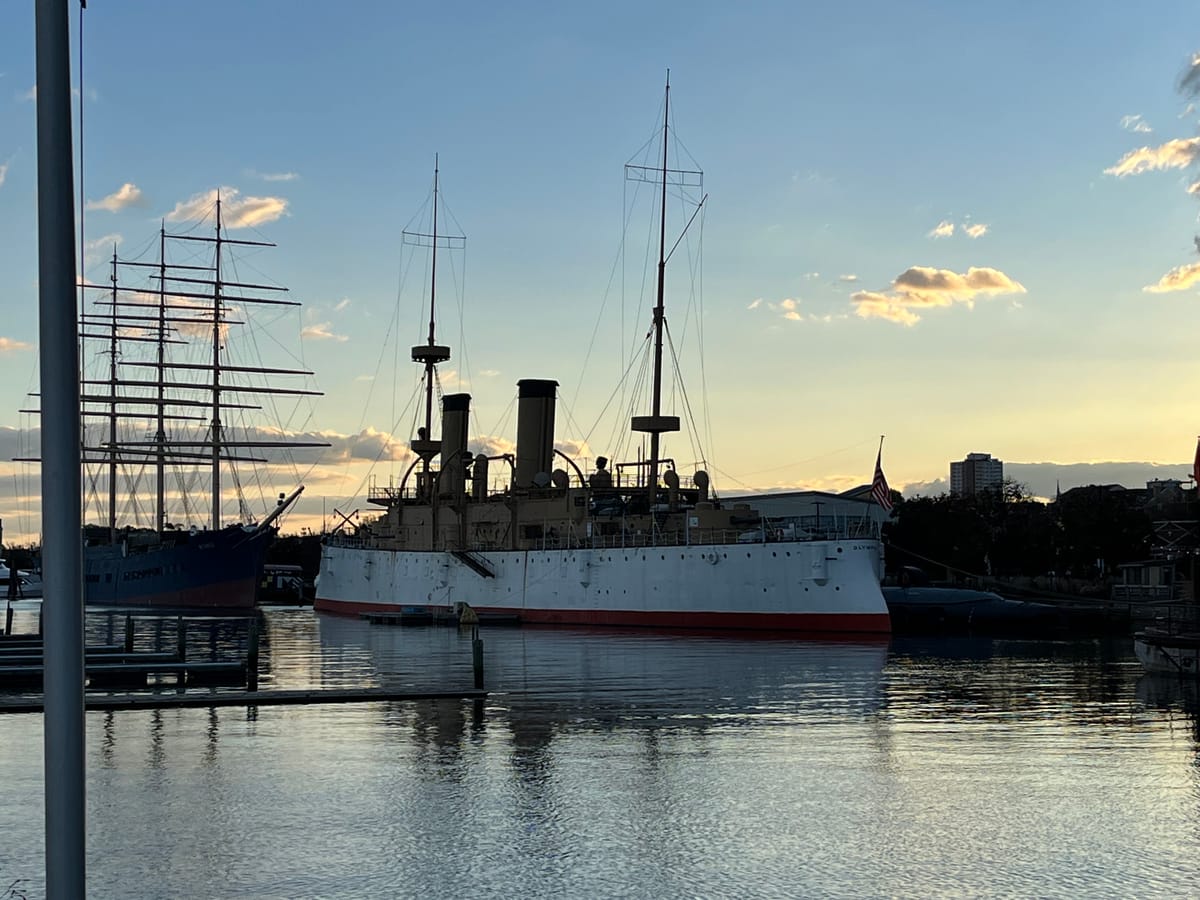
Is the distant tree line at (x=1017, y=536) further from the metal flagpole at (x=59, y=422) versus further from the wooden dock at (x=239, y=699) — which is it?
the metal flagpole at (x=59, y=422)

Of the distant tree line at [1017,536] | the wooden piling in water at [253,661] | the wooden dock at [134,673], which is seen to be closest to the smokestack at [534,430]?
the distant tree line at [1017,536]

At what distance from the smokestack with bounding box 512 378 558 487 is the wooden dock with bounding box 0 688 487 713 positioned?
47620 millimetres

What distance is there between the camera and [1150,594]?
73.9 meters

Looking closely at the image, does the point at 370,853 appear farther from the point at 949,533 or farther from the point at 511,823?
the point at 949,533

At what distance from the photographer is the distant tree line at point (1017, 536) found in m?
107

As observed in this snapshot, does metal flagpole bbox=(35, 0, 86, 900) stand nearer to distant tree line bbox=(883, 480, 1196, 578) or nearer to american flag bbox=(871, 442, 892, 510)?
american flag bbox=(871, 442, 892, 510)

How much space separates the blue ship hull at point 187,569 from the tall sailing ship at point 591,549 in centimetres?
908

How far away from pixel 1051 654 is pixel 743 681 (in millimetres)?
18636

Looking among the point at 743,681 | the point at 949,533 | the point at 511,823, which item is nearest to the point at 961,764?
the point at 511,823

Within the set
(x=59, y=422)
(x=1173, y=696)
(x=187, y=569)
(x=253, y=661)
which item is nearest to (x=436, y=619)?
(x=187, y=569)

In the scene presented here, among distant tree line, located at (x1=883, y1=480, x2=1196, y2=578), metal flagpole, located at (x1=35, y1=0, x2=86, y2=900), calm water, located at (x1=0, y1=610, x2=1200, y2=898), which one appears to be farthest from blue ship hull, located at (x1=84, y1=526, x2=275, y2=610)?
metal flagpole, located at (x1=35, y1=0, x2=86, y2=900)

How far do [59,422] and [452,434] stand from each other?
77827 mm

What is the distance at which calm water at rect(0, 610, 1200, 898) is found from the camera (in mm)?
11477

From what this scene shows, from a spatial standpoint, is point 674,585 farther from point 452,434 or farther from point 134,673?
point 134,673
